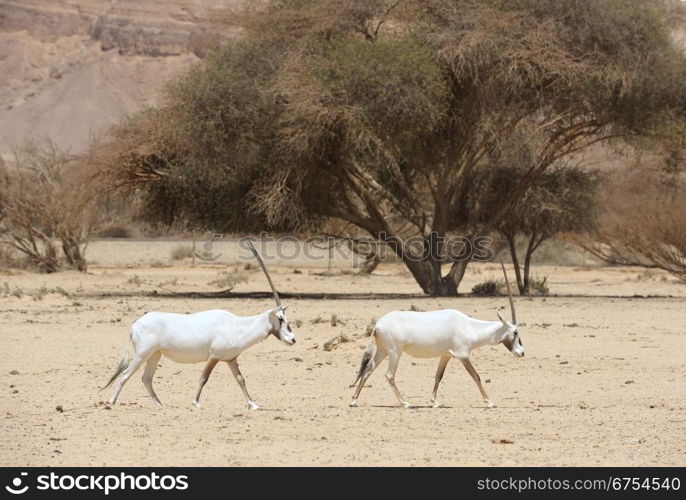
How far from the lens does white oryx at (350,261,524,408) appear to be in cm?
1139

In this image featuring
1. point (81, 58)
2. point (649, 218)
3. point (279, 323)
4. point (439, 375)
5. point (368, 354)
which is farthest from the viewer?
point (81, 58)

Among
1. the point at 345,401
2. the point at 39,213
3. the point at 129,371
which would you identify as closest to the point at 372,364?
the point at 345,401

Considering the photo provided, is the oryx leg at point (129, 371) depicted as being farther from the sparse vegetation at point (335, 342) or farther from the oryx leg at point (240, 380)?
the sparse vegetation at point (335, 342)

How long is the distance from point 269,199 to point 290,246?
36.7 m

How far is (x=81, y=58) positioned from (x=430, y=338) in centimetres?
11270

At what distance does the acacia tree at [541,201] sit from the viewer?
31.3 m

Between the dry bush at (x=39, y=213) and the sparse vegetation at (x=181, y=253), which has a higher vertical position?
the dry bush at (x=39, y=213)

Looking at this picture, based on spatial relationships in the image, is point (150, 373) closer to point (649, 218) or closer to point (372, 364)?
point (372, 364)

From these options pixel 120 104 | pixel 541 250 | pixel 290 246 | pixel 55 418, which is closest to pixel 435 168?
pixel 55 418

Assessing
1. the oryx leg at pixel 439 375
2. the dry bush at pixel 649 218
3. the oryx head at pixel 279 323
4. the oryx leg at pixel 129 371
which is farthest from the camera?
the dry bush at pixel 649 218

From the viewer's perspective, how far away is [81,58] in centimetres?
11925

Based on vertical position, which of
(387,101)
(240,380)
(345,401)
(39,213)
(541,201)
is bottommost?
(39,213)

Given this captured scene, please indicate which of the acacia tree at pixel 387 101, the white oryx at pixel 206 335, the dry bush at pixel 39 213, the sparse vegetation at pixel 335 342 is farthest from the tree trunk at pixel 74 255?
the white oryx at pixel 206 335

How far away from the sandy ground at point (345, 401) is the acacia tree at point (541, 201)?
6.68 m
